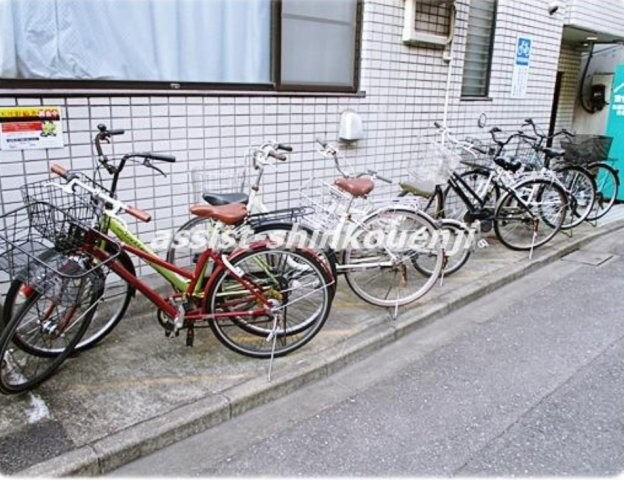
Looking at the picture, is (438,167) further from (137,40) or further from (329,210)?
(137,40)

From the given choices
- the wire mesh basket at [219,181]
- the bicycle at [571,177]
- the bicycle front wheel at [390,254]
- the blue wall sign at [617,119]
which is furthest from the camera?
the blue wall sign at [617,119]

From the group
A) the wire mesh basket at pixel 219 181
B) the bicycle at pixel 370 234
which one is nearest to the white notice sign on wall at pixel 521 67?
the bicycle at pixel 370 234

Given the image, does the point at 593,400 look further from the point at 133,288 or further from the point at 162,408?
the point at 133,288

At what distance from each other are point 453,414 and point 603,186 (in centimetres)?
720

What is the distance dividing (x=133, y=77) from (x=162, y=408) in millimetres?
2552

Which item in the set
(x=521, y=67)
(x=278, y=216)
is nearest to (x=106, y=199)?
(x=278, y=216)

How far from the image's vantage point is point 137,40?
4176mm

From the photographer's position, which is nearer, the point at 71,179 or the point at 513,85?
the point at 71,179

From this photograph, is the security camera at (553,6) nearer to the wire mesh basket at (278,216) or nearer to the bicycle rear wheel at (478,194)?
the bicycle rear wheel at (478,194)

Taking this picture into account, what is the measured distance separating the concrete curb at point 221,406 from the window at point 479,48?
353 cm

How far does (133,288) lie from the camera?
12.1 ft

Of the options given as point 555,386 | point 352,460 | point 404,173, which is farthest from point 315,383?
point 404,173

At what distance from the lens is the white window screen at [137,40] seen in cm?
369

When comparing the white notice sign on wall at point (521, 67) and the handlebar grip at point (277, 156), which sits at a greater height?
the white notice sign on wall at point (521, 67)
